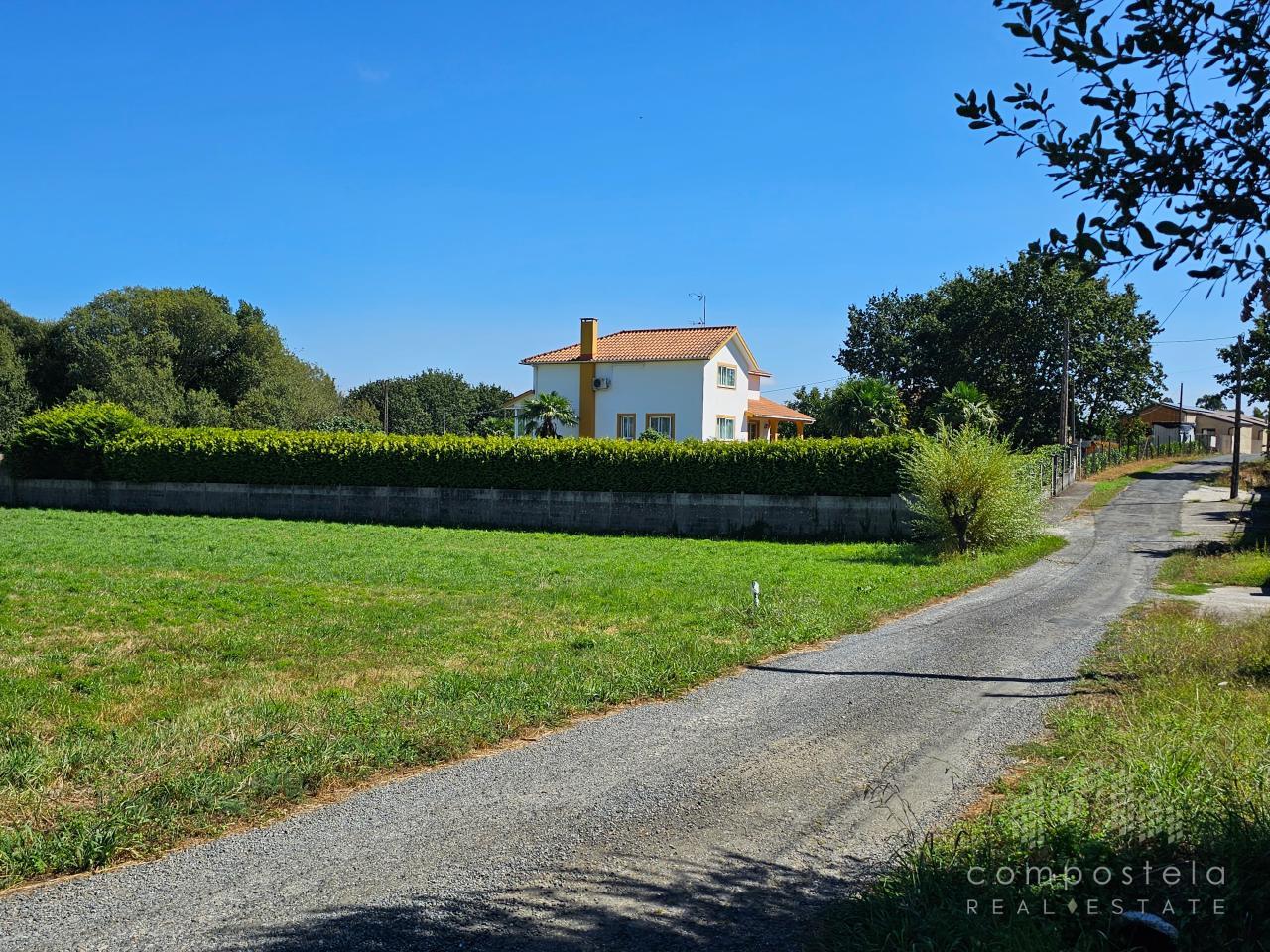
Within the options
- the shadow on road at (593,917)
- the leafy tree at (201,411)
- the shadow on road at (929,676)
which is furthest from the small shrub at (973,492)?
the leafy tree at (201,411)

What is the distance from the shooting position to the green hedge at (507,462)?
2584 centimetres

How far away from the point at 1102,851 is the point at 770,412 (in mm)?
47662

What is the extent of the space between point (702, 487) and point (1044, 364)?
38.7 metres

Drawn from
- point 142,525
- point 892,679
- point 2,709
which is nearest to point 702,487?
point 142,525

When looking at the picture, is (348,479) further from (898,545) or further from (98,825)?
(98,825)

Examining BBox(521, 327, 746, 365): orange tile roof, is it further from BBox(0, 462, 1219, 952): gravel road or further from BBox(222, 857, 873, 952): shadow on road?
BBox(222, 857, 873, 952): shadow on road

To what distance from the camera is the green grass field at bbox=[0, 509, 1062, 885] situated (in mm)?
5797

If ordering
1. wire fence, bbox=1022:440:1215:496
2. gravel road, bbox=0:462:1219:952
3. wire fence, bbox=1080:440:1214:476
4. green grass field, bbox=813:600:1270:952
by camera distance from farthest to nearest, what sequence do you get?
wire fence, bbox=1080:440:1214:476 < wire fence, bbox=1022:440:1215:496 < gravel road, bbox=0:462:1219:952 < green grass field, bbox=813:600:1270:952

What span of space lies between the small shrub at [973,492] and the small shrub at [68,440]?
91.8 feet

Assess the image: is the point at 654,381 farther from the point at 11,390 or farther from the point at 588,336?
the point at 11,390

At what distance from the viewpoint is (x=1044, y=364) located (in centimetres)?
5728

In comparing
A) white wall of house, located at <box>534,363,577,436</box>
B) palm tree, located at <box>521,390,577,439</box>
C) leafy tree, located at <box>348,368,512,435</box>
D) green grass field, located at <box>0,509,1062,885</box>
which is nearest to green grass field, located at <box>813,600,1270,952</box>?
green grass field, located at <box>0,509,1062,885</box>

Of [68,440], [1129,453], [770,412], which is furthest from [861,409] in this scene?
[68,440]

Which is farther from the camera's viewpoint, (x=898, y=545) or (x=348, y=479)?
(x=348, y=479)
